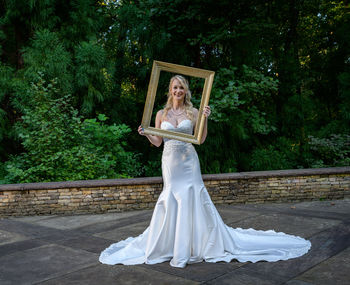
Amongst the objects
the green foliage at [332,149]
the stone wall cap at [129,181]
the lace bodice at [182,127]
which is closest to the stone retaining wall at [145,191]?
the stone wall cap at [129,181]

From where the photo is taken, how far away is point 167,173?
4.60 meters

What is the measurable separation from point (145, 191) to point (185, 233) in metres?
3.28

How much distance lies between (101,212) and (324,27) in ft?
36.1

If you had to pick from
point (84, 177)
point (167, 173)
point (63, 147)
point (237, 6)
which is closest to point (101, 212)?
point (84, 177)

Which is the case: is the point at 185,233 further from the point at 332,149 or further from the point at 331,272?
the point at 332,149

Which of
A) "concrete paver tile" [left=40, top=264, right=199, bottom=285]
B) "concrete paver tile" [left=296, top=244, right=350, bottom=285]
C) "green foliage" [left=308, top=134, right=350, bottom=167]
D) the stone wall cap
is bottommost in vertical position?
"concrete paver tile" [left=40, top=264, right=199, bottom=285]

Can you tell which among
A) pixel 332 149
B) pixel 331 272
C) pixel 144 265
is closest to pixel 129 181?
pixel 144 265

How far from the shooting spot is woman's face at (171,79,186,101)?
14.8 ft

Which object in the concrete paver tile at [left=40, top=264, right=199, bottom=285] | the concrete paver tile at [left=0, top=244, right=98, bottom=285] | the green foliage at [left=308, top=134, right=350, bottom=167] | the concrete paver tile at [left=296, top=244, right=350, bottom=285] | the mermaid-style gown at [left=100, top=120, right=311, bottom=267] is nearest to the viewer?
the concrete paver tile at [left=296, top=244, right=350, bottom=285]

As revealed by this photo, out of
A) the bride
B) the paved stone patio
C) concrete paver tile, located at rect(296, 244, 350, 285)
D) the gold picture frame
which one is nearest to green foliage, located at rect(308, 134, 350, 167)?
the paved stone patio

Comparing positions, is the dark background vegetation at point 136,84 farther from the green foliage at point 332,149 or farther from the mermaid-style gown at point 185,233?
the mermaid-style gown at point 185,233

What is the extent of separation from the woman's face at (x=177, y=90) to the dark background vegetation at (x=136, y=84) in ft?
13.7

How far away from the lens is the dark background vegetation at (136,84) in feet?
A: 28.5

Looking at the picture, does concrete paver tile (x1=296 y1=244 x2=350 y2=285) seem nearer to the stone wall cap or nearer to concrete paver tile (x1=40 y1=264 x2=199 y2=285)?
concrete paver tile (x1=40 y1=264 x2=199 y2=285)
